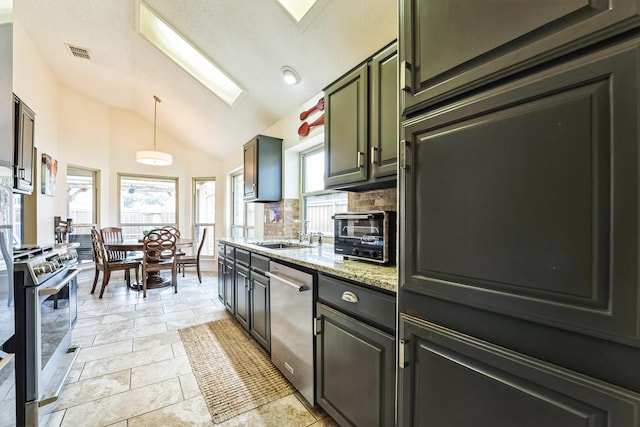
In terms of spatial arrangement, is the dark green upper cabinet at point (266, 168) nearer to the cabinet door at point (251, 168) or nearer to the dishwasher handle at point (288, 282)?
the cabinet door at point (251, 168)

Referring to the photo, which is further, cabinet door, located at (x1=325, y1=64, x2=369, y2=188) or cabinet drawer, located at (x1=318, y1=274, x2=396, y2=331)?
cabinet door, located at (x1=325, y1=64, x2=369, y2=188)

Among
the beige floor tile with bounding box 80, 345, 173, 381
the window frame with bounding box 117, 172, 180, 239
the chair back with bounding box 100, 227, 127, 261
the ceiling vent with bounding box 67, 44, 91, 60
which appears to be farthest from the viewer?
the window frame with bounding box 117, 172, 180, 239

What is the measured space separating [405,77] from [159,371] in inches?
102

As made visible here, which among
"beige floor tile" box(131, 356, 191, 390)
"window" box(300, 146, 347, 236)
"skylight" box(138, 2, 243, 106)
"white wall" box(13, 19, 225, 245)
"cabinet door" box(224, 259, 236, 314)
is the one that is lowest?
"beige floor tile" box(131, 356, 191, 390)

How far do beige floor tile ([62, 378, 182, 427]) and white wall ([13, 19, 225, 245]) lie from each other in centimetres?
295

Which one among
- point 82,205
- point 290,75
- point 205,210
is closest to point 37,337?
point 290,75

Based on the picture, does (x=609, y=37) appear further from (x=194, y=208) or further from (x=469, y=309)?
(x=194, y=208)

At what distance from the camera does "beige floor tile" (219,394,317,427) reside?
1.57 metres

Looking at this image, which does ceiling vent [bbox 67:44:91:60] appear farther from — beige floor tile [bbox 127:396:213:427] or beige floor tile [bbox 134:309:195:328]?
beige floor tile [bbox 127:396:213:427]

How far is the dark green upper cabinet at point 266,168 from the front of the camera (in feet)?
11.2

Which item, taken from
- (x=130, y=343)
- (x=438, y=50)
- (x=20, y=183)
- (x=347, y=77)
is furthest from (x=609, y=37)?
(x=20, y=183)

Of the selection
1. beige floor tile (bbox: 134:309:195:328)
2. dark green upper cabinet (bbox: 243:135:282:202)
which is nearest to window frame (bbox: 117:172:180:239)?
beige floor tile (bbox: 134:309:195:328)

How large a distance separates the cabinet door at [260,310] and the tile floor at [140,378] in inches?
22.0

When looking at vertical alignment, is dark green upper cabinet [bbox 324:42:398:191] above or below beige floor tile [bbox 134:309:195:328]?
above
